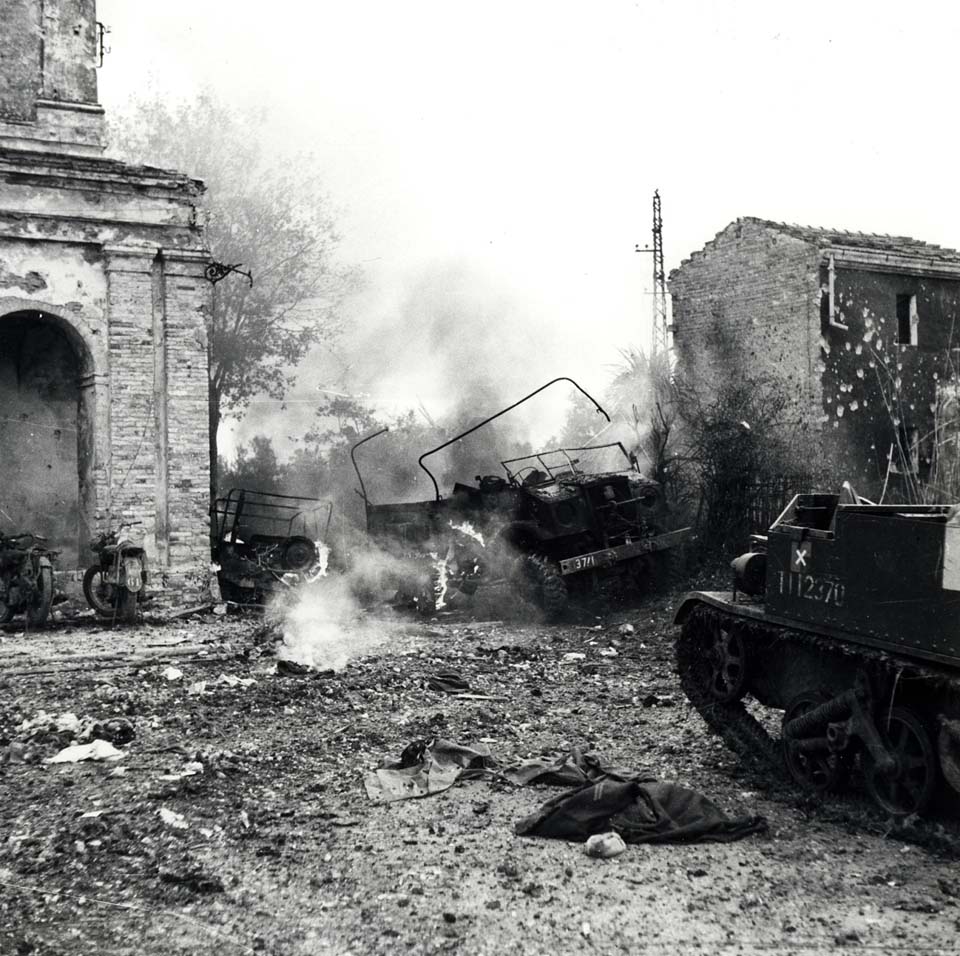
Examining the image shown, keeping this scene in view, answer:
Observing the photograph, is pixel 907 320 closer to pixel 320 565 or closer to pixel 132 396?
pixel 320 565

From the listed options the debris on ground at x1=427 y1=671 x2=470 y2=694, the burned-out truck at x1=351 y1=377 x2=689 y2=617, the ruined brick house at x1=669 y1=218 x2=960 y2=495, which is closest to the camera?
the debris on ground at x1=427 y1=671 x2=470 y2=694

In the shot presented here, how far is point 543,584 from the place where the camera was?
15.1 metres

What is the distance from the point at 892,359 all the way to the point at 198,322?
42.5 ft

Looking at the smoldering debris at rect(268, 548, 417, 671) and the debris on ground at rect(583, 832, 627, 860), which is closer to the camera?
the debris on ground at rect(583, 832, 627, 860)

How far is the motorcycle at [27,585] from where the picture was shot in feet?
46.4

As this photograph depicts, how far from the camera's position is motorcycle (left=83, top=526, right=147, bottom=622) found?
1461 cm

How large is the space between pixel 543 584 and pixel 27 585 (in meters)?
6.86

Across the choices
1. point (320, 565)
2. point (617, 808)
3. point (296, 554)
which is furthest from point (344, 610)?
point (617, 808)

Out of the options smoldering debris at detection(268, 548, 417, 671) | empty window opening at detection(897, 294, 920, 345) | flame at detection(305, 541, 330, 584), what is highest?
empty window opening at detection(897, 294, 920, 345)

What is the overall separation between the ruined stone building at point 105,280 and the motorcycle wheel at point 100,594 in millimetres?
1109

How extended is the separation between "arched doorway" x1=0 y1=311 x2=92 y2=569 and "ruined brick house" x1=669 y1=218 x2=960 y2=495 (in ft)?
40.0

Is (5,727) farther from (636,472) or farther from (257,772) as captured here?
(636,472)

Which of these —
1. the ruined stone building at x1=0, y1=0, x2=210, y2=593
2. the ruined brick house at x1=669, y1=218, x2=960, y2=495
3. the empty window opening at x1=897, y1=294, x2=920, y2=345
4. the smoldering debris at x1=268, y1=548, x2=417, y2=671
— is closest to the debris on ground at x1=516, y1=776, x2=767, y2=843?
Result: the smoldering debris at x1=268, y1=548, x2=417, y2=671

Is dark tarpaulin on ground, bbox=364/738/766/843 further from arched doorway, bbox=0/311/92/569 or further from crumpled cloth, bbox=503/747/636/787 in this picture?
arched doorway, bbox=0/311/92/569
